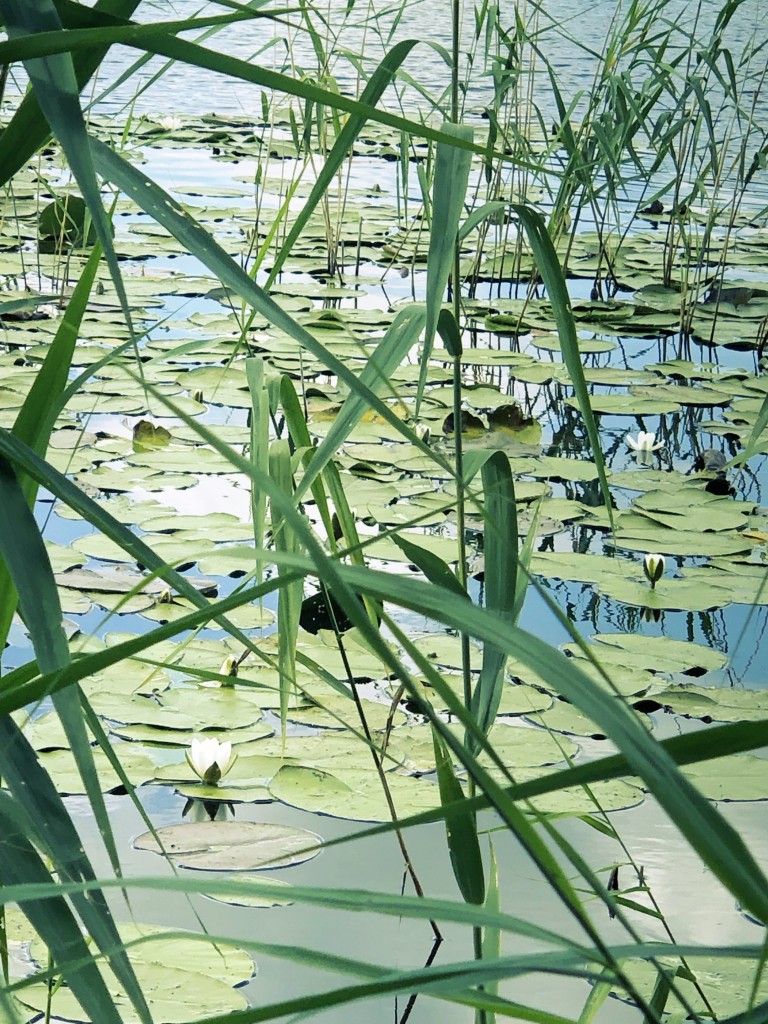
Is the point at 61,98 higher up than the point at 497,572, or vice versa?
the point at 61,98

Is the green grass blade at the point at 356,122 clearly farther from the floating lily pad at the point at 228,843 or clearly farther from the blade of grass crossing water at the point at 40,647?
the floating lily pad at the point at 228,843

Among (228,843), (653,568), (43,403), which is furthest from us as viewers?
(653,568)

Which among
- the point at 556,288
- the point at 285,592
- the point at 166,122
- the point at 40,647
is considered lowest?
the point at 285,592

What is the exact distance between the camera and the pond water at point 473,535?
1143mm

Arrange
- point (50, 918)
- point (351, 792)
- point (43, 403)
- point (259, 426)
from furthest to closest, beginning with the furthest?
point (351, 792) → point (259, 426) → point (43, 403) → point (50, 918)

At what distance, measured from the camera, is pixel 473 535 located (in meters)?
2.08

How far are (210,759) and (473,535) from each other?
85 centimetres

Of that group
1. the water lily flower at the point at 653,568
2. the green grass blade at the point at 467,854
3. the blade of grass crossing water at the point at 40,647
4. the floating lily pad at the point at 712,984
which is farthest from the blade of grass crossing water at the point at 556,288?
the water lily flower at the point at 653,568

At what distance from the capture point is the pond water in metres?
1.14

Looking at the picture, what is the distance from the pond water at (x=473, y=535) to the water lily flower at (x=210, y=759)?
0.12 ft

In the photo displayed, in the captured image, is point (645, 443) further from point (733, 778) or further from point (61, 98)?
point (61, 98)

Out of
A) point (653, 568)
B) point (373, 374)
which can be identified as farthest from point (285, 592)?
point (653, 568)

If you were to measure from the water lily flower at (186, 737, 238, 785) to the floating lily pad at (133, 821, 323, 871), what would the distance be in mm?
71

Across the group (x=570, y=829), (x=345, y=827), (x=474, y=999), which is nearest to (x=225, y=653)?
(x=345, y=827)
